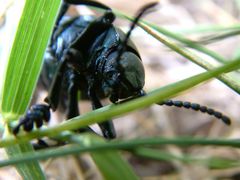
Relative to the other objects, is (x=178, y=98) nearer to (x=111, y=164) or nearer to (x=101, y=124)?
(x=101, y=124)

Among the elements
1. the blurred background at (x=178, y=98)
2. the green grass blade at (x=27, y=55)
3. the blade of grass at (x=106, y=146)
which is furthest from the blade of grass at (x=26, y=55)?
the blade of grass at (x=106, y=146)

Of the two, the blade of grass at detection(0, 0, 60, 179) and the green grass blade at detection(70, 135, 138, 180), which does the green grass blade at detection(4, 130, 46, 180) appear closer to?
the blade of grass at detection(0, 0, 60, 179)

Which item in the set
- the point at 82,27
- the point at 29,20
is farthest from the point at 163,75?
the point at 29,20

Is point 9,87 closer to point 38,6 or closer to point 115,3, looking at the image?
point 38,6

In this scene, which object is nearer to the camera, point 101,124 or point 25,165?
point 25,165

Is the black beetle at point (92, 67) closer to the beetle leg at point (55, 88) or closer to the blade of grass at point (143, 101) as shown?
the beetle leg at point (55, 88)

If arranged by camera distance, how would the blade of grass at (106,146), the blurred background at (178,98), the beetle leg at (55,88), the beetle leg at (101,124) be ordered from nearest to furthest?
the blade of grass at (106,146)
the beetle leg at (55,88)
the beetle leg at (101,124)
the blurred background at (178,98)

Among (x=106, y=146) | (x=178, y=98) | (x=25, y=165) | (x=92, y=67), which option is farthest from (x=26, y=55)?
(x=178, y=98)
